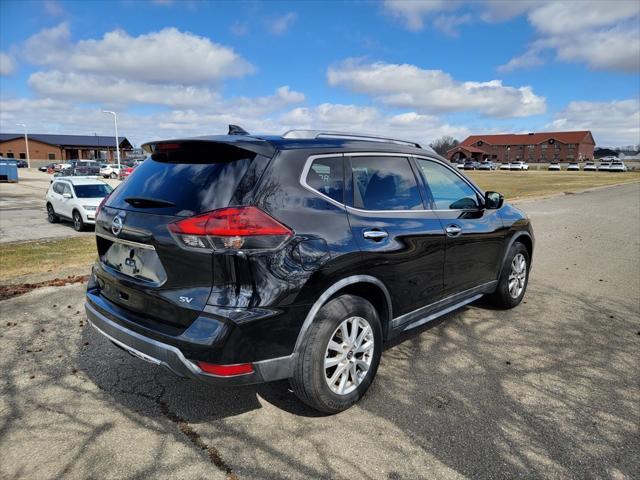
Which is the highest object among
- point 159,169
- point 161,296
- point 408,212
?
point 159,169

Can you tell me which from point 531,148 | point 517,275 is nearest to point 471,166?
point 531,148

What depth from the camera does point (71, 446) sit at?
8.76 ft

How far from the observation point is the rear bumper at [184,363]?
255 centimetres

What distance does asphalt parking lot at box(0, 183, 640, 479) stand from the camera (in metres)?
2.55

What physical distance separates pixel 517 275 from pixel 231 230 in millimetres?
3811

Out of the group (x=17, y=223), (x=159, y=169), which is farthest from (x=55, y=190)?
(x=159, y=169)

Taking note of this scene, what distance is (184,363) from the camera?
255 cm

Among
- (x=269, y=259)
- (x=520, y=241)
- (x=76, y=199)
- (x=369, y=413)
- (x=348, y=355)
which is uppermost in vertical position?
(x=269, y=259)

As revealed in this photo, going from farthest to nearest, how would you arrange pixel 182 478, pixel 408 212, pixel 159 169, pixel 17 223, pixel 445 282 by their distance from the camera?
pixel 17 223
pixel 445 282
pixel 408 212
pixel 159 169
pixel 182 478

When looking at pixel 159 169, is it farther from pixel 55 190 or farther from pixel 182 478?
pixel 55 190

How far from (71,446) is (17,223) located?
14356mm

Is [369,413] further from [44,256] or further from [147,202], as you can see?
[44,256]

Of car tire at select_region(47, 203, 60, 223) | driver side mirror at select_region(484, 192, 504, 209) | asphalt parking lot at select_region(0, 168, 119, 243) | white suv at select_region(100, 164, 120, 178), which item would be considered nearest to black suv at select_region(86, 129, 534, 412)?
driver side mirror at select_region(484, 192, 504, 209)

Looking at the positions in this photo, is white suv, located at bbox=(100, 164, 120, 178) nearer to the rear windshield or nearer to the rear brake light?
the rear windshield
